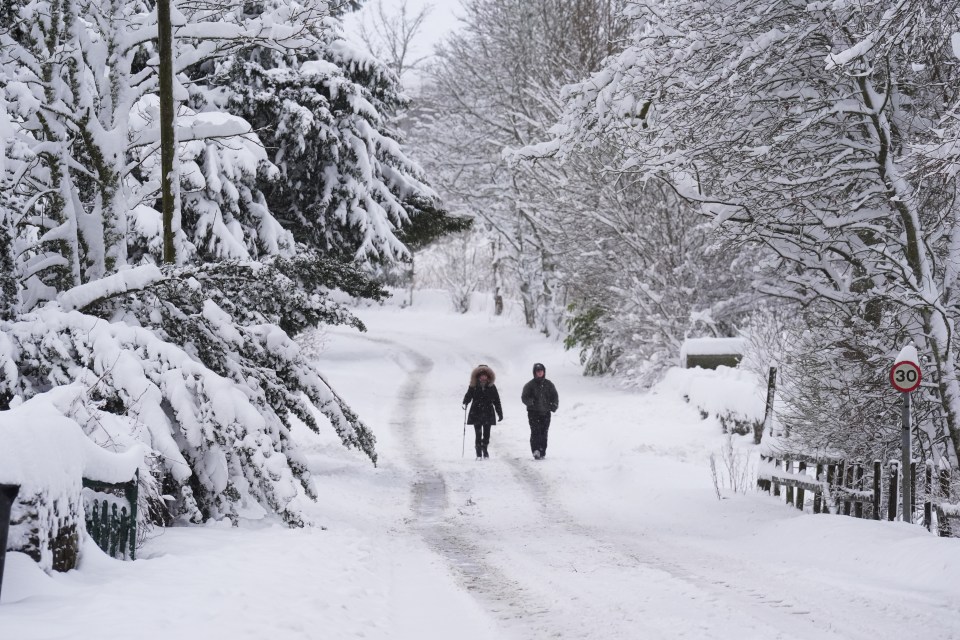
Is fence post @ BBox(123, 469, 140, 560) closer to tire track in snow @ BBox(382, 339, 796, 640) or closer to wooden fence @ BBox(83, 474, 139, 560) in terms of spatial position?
wooden fence @ BBox(83, 474, 139, 560)

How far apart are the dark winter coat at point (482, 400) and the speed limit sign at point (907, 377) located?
333 inches

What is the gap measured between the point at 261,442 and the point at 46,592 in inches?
130

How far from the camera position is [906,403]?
28.2ft

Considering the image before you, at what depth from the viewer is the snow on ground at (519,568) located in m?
5.34

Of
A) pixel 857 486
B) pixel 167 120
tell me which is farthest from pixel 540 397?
pixel 167 120

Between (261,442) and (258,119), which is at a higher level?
(258,119)

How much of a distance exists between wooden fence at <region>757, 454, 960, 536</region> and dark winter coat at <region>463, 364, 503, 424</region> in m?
5.54

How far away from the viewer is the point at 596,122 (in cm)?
1044

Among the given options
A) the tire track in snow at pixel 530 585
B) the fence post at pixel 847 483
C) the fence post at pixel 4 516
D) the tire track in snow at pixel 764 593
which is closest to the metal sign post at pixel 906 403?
the fence post at pixel 847 483

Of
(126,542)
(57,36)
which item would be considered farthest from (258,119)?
(126,542)

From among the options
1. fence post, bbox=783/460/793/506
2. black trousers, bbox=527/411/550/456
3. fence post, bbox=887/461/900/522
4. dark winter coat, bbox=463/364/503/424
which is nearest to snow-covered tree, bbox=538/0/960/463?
fence post, bbox=887/461/900/522

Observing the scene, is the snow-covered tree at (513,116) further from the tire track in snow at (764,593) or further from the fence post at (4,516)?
the fence post at (4,516)

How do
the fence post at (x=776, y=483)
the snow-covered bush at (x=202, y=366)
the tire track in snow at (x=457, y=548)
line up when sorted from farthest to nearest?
the fence post at (x=776, y=483), the snow-covered bush at (x=202, y=366), the tire track in snow at (x=457, y=548)

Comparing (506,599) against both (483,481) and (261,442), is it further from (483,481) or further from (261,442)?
(483,481)
